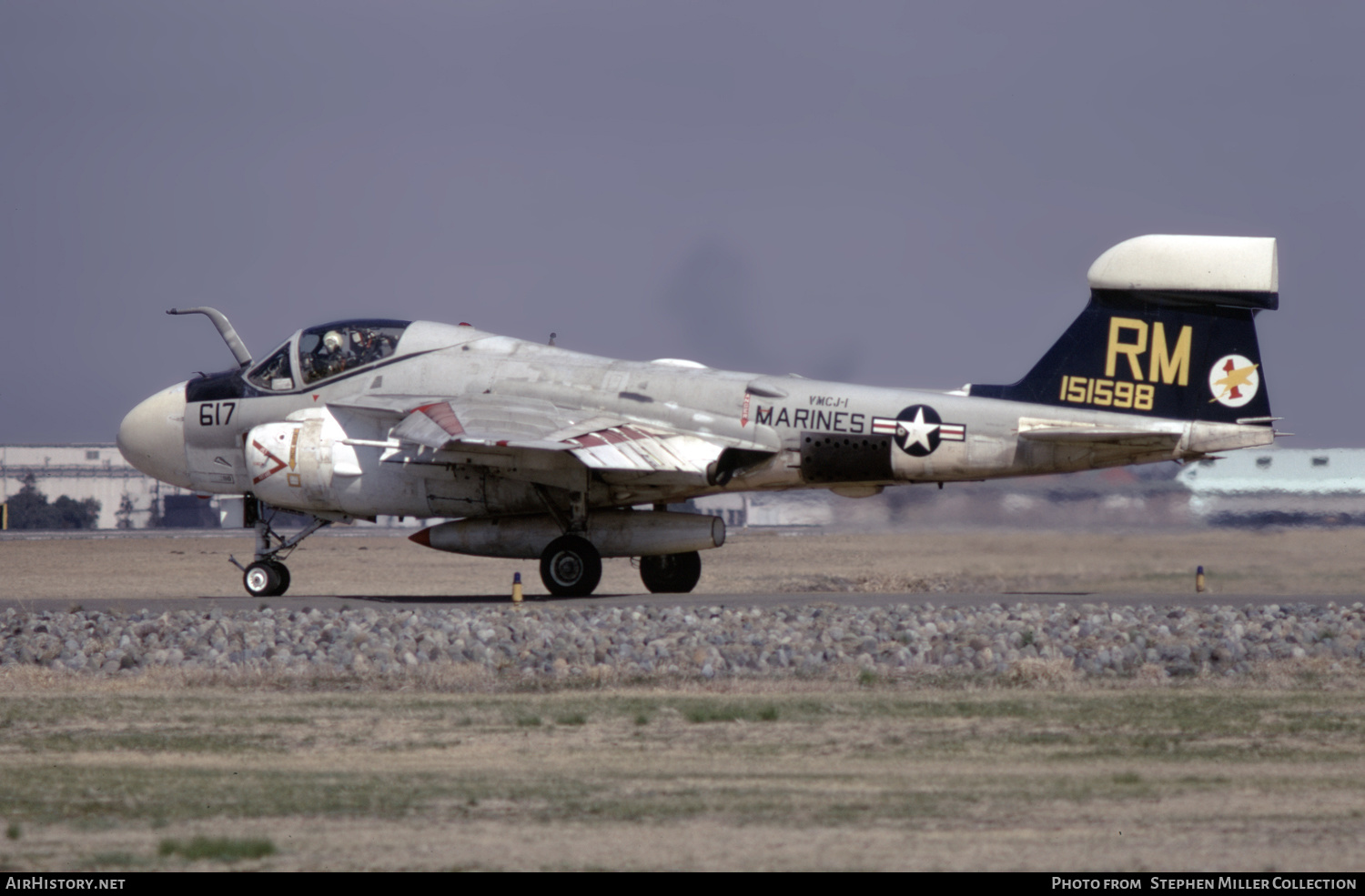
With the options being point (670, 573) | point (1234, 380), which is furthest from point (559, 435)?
point (1234, 380)

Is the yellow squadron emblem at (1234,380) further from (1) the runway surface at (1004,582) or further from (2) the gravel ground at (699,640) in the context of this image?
(2) the gravel ground at (699,640)

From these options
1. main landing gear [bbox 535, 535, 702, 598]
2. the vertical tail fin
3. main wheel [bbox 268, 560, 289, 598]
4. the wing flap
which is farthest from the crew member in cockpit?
the vertical tail fin

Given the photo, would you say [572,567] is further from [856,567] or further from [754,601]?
[856,567]

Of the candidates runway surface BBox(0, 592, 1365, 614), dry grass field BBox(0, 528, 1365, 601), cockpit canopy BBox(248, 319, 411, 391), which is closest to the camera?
runway surface BBox(0, 592, 1365, 614)

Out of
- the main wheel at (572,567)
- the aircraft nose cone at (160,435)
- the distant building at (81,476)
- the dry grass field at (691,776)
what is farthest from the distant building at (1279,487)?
the distant building at (81,476)

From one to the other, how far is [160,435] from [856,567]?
18.8m

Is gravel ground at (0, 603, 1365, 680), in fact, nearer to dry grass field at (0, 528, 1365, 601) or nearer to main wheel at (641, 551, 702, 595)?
dry grass field at (0, 528, 1365, 601)

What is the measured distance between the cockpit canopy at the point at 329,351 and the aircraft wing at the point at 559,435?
116 centimetres

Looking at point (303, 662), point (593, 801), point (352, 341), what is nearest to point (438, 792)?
point (593, 801)

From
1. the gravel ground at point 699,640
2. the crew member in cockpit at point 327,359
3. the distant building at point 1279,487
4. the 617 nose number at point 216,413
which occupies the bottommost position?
the gravel ground at point 699,640

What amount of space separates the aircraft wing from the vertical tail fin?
4986 millimetres

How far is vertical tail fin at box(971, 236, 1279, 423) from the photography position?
64.6 feet

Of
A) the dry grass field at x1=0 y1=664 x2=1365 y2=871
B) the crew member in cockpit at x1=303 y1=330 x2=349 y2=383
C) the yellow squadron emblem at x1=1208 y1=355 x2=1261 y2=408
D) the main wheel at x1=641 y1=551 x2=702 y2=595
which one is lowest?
the dry grass field at x1=0 y1=664 x2=1365 y2=871

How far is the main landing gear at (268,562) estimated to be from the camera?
2267 cm
